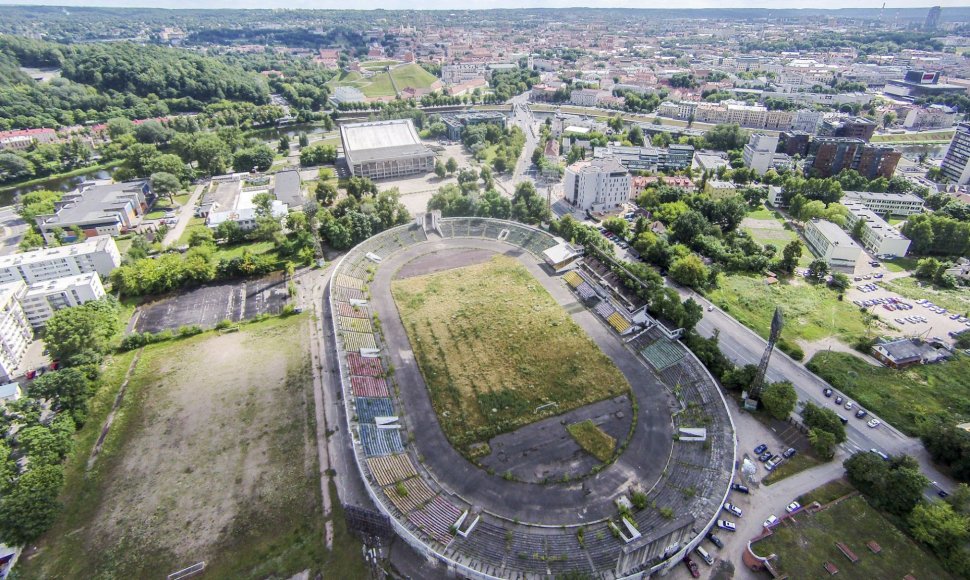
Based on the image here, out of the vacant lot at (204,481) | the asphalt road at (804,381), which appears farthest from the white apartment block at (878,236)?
the vacant lot at (204,481)

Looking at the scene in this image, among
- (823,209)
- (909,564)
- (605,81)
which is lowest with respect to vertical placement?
A: (909,564)

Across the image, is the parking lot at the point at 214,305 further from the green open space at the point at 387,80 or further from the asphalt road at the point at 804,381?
the green open space at the point at 387,80

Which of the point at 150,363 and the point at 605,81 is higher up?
the point at 605,81

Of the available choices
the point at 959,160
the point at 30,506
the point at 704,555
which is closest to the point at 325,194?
the point at 30,506

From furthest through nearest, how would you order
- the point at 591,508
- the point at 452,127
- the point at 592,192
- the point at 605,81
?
the point at 605,81, the point at 452,127, the point at 592,192, the point at 591,508

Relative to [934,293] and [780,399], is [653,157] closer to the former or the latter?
[934,293]

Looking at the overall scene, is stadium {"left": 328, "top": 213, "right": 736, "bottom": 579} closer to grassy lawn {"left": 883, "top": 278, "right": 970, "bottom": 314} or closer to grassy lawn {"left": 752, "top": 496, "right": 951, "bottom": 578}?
grassy lawn {"left": 752, "top": 496, "right": 951, "bottom": 578}

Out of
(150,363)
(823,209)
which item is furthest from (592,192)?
(150,363)

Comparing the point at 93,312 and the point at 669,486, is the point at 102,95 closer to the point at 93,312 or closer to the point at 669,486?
the point at 93,312
